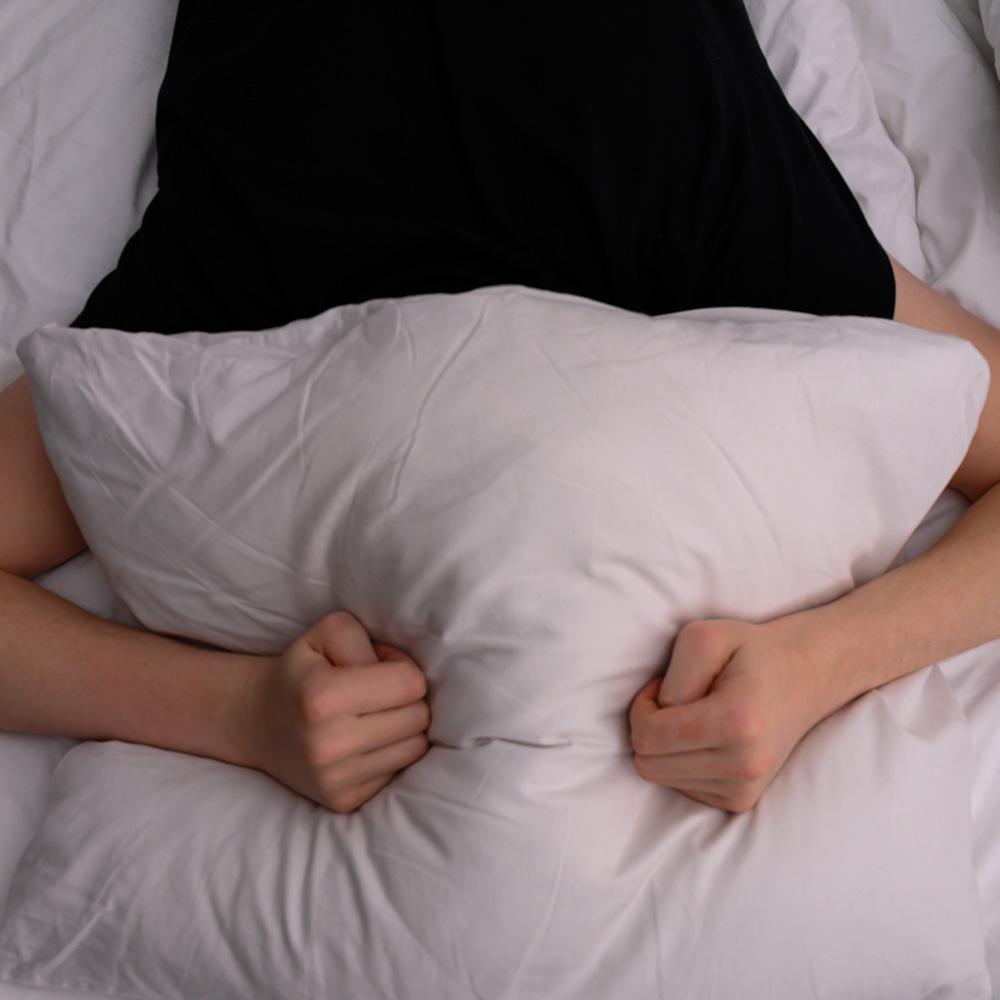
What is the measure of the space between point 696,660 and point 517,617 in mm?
103

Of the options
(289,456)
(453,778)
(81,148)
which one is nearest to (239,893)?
(453,778)

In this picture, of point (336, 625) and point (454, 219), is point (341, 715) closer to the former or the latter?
point (336, 625)

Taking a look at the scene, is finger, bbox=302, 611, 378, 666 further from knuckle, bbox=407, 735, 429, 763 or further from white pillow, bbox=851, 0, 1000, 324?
white pillow, bbox=851, 0, 1000, 324

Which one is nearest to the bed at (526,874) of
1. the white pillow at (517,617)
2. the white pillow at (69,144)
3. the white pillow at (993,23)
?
the white pillow at (517,617)

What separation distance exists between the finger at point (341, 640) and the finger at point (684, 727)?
17cm

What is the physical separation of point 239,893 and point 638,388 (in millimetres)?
364

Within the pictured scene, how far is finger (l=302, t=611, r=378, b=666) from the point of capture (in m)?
0.69

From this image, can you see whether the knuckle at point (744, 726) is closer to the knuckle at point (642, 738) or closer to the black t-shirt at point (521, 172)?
the knuckle at point (642, 738)

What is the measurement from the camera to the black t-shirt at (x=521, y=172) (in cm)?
81

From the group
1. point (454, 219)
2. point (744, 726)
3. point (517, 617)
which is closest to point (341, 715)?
point (517, 617)

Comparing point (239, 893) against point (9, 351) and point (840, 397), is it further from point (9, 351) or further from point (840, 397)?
point (9, 351)

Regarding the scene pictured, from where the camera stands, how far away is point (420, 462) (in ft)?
2.14

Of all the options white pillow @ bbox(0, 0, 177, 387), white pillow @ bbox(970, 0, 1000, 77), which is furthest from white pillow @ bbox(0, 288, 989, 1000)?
white pillow @ bbox(970, 0, 1000, 77)

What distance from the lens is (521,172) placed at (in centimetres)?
82
